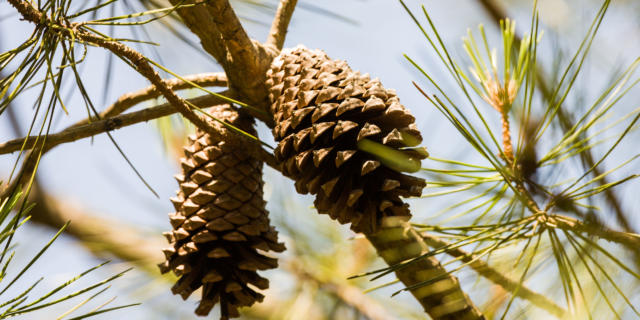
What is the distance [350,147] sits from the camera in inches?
26.2

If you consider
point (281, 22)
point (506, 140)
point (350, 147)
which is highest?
point (281, 22)

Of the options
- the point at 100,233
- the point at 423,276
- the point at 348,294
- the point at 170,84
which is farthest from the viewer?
the point at 100,233

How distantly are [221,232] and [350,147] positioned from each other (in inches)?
10.5

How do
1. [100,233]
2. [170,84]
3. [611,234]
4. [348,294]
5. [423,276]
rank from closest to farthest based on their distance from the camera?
1. [611,234]
2. [423,276]
3. [170,84]
4. [348,294]
5. [100,233]

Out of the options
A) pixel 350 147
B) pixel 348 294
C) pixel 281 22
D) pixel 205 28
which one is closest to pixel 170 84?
Answer: pixel 205 28

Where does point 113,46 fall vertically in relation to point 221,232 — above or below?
above

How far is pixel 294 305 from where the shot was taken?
4.32 feet

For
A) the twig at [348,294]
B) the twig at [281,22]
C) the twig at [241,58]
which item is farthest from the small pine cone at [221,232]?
the twig at [348,294]

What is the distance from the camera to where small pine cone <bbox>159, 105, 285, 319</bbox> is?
31.5 inches

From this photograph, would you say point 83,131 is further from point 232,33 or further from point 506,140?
point 506,140

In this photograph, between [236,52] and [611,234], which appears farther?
[236,52]

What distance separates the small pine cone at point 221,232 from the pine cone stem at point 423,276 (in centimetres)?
18

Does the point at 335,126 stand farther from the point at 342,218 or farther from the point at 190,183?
the point at 190,183

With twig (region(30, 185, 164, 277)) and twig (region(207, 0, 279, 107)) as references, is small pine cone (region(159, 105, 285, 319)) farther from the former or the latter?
twig (region(30, 185, 164, 277))
